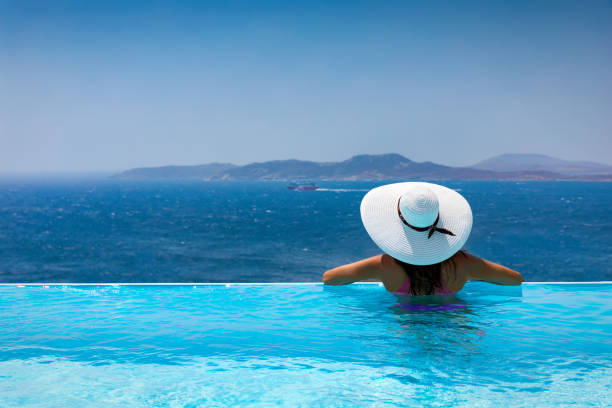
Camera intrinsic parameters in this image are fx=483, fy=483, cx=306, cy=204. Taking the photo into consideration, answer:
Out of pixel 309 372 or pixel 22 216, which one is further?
pixel 22 216

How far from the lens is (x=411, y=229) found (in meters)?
2.31

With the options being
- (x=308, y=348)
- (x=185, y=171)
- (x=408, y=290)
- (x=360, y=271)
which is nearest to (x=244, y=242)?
(x=408, y=290)

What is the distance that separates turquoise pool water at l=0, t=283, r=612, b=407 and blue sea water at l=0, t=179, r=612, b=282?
24832 millimetres

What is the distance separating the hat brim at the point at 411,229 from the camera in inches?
91.0

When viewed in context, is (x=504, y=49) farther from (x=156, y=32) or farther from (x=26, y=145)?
(x=26, y=145)

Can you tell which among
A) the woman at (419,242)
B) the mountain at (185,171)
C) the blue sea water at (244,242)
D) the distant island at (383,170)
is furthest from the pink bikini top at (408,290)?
the mountain at (185,171)

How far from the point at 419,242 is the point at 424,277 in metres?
0.39

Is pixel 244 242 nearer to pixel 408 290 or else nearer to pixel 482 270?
pixel 408 290

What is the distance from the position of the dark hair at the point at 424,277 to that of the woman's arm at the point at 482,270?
57 mm

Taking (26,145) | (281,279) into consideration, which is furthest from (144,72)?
(281,279)

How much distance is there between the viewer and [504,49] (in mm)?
72188

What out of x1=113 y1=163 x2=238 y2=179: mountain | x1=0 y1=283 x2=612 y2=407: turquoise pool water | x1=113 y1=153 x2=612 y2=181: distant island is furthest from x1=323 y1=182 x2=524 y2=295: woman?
x1=113 y1=163 x2=238 y2=179: mountain

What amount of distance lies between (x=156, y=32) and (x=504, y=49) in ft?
163

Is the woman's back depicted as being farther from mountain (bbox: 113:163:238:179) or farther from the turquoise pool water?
mountain (bbox: 113:163:238:179)
